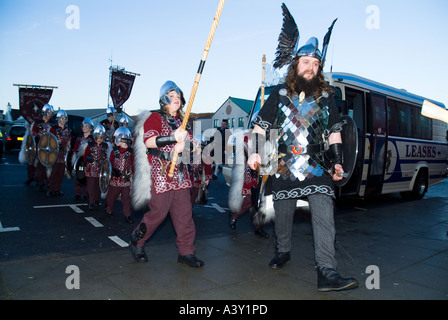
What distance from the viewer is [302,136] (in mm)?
3338

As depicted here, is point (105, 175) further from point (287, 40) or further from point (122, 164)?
point (287, 40)

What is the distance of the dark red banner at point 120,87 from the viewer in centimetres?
2010

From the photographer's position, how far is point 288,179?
3396 mm

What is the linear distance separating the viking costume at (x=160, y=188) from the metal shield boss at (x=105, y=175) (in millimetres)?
2566

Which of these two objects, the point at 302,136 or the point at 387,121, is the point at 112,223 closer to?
the point at 302,136

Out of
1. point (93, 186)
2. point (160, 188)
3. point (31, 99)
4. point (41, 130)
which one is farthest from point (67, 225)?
point (31, 99)

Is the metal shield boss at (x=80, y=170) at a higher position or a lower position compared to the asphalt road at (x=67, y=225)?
higher

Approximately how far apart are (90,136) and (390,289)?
21.3 feet

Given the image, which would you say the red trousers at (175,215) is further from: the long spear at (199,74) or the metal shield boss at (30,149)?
the metal shield boss at (30,149)

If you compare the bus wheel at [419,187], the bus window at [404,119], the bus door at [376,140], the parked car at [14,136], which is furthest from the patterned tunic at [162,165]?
the parked car at [14,136]

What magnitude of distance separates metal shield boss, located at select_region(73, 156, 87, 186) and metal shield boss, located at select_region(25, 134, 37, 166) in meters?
1.60

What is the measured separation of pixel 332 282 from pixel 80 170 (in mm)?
5903

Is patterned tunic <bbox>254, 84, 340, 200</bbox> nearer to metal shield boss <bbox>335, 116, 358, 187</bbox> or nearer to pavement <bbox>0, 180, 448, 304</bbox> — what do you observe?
metal shield boss <bbox>335, 116, 358, 187</bbox>

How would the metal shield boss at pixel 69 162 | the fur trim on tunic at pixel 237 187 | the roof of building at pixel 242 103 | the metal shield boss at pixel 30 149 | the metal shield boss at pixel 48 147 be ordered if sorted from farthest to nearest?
1. the roof of building at pixel 242 103
2. the metal shield boss at pixel 30 149
3. the metal shield boss at pixel 69 162
4. the metal shield boss at pixel 48 147
5. the fur trim on tunic at pixel 237 187
